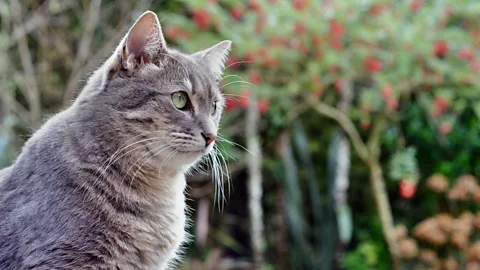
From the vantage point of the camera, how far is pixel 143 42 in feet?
3.68

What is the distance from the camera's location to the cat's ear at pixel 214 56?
134 cm

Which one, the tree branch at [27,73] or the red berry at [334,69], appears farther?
the tree branch at [27,73]

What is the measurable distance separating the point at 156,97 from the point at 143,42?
0.11m

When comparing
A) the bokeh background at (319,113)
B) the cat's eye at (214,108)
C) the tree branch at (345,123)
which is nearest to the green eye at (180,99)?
the cat's eye at (214,108)

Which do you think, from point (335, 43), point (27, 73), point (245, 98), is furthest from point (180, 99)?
point (27, 73)

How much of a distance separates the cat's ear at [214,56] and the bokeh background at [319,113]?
0.73 metres

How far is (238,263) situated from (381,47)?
1.21 metres

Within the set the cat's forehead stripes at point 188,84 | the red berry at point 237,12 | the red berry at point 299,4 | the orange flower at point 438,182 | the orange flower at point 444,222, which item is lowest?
the cat's forehead stripes at point 188,84

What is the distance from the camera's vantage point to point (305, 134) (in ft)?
9.01

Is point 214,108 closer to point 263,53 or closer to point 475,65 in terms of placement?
point 263,53

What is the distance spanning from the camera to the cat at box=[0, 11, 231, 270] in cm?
102

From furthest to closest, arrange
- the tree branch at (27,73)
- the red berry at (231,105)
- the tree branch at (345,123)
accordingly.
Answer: the tree branch at (27,73), the tree branch at (345,123), the red berry at (231,105)

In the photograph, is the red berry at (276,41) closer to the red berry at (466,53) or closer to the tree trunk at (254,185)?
the tree trunk at (254,185)

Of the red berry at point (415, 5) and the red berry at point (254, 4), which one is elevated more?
the red berry at point (415, 5)
